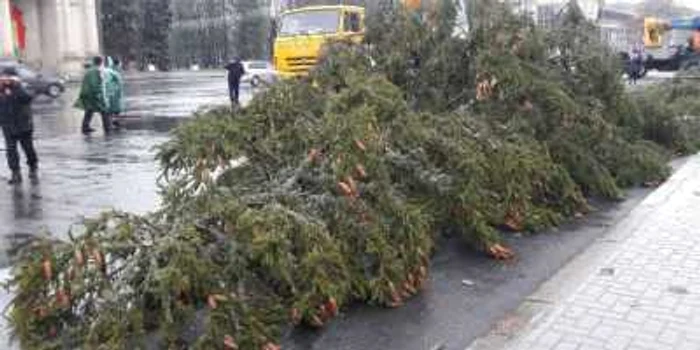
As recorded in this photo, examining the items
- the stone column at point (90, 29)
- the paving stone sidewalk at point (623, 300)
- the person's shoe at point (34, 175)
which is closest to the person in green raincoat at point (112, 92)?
the person's shoe at point (34, 175)

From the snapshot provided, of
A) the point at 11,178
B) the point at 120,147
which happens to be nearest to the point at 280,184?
the point at 11,178

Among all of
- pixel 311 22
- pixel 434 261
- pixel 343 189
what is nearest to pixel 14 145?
pixel 434 261

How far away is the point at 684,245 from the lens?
7559 mm

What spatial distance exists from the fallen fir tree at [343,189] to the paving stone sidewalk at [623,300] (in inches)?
29.3

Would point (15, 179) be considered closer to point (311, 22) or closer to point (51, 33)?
point (311, 22)

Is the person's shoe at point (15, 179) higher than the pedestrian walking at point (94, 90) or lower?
lower

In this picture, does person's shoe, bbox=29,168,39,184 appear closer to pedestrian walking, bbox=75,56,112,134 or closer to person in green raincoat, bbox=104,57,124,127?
pedestrian walking, bbox=75,56,112,134

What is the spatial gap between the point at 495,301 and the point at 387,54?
387 cm

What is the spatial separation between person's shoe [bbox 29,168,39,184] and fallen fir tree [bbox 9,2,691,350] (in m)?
5.73

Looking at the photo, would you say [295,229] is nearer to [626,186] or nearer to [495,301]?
[495,301]

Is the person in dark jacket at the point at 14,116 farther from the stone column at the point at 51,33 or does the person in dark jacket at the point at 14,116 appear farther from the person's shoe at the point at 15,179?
the stone column at the point at 51,33

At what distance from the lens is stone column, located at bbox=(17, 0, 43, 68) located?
6706cm

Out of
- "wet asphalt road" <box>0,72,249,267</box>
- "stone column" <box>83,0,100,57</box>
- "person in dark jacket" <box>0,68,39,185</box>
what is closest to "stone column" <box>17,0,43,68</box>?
"stone column" <box>83,0,100,57</box>

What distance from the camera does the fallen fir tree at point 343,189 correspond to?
194 inches
